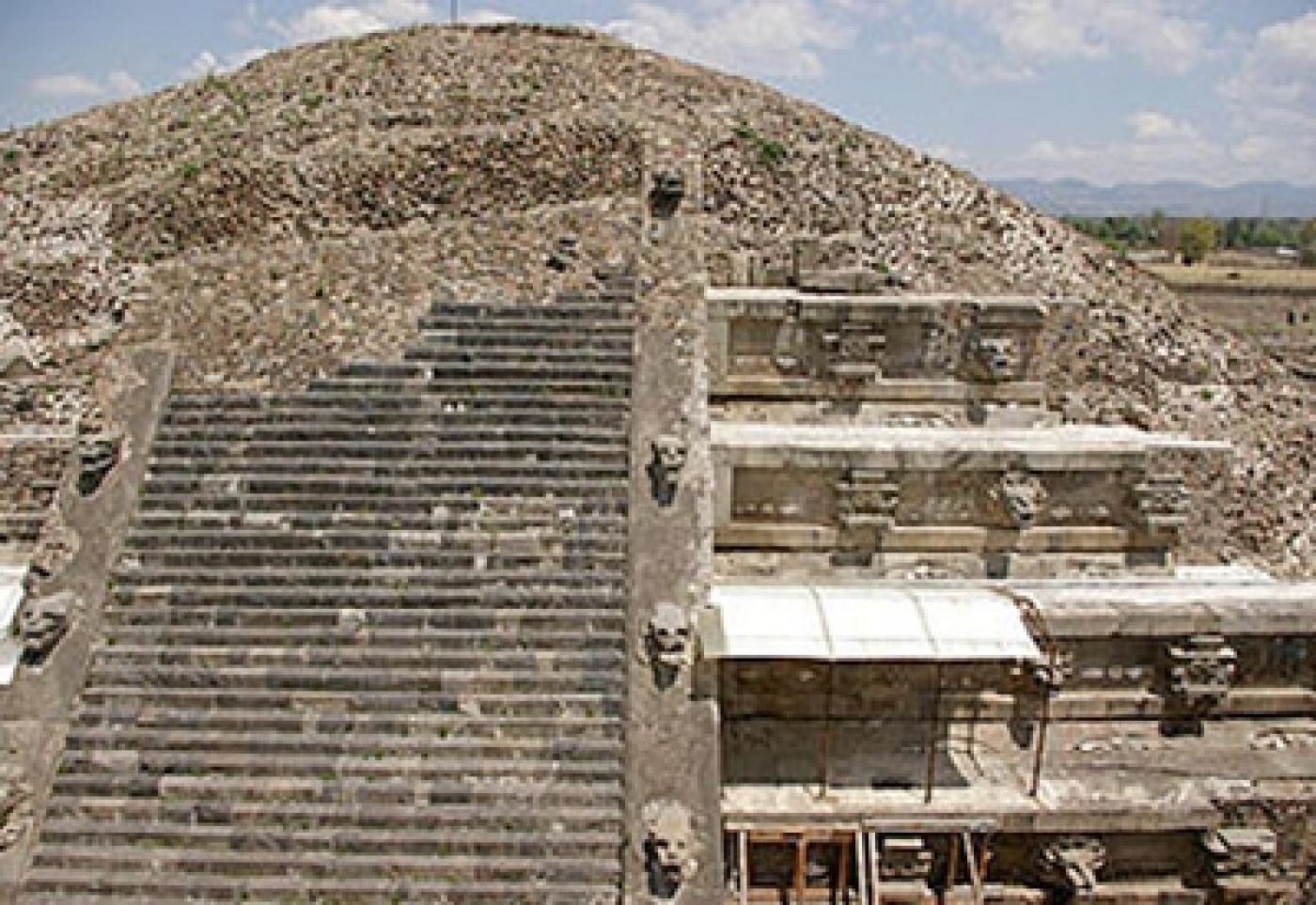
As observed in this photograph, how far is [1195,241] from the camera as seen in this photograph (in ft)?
249

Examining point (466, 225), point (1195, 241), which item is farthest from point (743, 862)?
point (1195, 241)

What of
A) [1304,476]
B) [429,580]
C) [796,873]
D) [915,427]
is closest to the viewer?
[796,873]

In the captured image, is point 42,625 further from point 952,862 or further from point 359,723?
point 952,862

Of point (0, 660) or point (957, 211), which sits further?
point (957, 211)

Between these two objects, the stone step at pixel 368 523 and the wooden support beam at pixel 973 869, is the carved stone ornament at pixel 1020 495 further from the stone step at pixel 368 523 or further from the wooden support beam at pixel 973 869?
the stone step at pixel 368 523

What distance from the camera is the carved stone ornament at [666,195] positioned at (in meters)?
14.6

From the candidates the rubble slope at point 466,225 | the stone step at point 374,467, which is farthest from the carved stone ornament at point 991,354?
the stone step at point 374,467

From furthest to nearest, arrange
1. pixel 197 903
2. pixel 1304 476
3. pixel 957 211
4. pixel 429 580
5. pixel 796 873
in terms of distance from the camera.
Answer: pixel 957 211 → pixel 1304 476 → pixel 429 580 → pixel 796 873 → pixel 197 903

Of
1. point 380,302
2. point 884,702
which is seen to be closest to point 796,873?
point 884,702

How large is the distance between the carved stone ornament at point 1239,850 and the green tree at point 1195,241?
68.8 metres

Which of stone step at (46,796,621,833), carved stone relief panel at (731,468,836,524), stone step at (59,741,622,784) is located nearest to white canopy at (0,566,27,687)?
stone step at (59,741,622,784)

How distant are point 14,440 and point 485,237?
6378 mm

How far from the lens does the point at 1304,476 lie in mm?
15930

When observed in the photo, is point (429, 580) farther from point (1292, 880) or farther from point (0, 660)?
point (1292, 880)
